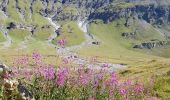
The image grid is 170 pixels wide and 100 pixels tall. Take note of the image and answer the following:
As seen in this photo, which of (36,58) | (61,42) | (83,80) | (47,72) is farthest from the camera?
(83,80)

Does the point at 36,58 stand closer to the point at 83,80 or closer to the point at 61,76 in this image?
the point at 61,76

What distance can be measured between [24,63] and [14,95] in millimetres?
3582

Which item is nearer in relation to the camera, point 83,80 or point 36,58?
point 36,58

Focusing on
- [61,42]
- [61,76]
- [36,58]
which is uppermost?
[61,42]

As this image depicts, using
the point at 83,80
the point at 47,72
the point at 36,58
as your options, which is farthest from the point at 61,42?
the point at 83,80

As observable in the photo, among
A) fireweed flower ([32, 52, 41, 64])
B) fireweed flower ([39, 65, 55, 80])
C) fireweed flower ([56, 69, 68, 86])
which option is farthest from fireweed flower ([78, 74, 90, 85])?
fireweed flower ([32, 52, 41, 64])

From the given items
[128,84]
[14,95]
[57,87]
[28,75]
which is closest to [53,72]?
[57,87]

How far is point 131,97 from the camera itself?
1647cm

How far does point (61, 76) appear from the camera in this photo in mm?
13391

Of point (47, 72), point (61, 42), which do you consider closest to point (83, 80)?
point (47, 72)

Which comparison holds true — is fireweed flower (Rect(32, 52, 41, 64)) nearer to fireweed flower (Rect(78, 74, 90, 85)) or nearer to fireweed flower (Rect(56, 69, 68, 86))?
fireweed flower (Rect(56, 69, 68, 86))

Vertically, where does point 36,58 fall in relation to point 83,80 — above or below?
above

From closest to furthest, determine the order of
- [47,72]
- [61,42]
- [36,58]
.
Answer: [61,42], [36,58], [47,72]

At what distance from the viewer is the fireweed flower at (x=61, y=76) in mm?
13273
